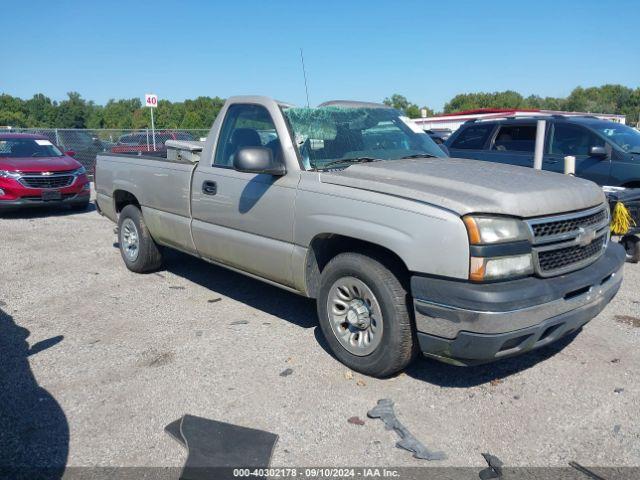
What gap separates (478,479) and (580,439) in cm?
77

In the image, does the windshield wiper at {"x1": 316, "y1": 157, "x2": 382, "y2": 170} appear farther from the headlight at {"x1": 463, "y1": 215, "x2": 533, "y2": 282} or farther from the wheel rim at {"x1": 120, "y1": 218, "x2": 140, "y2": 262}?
the wheel rim at {"x1": 120, "y1": 218, "x2": 140, "y2": 262}

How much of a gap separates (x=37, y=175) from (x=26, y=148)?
54.4 inches

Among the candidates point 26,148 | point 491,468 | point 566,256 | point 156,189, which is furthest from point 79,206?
point 491,468

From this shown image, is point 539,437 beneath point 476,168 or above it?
beneath

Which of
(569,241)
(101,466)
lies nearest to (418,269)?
(569,241)

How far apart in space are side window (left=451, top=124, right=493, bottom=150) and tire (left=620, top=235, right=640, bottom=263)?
325 cm

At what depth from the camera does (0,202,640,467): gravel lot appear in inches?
122

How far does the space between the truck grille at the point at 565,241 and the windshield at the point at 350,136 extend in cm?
154

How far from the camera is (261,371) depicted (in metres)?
4.02

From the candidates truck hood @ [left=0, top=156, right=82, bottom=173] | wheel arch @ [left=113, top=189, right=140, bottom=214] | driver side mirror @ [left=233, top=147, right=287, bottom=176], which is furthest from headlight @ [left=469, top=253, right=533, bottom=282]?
truck hood @ [left=0, top=156, right=82, bottom=173]

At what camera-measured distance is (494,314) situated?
10.0ft

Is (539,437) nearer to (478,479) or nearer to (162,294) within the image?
(478,479)

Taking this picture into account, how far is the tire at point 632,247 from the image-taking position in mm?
6907

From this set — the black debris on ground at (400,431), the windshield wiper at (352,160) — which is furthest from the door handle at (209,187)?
the black debris on ground at (400,431)
